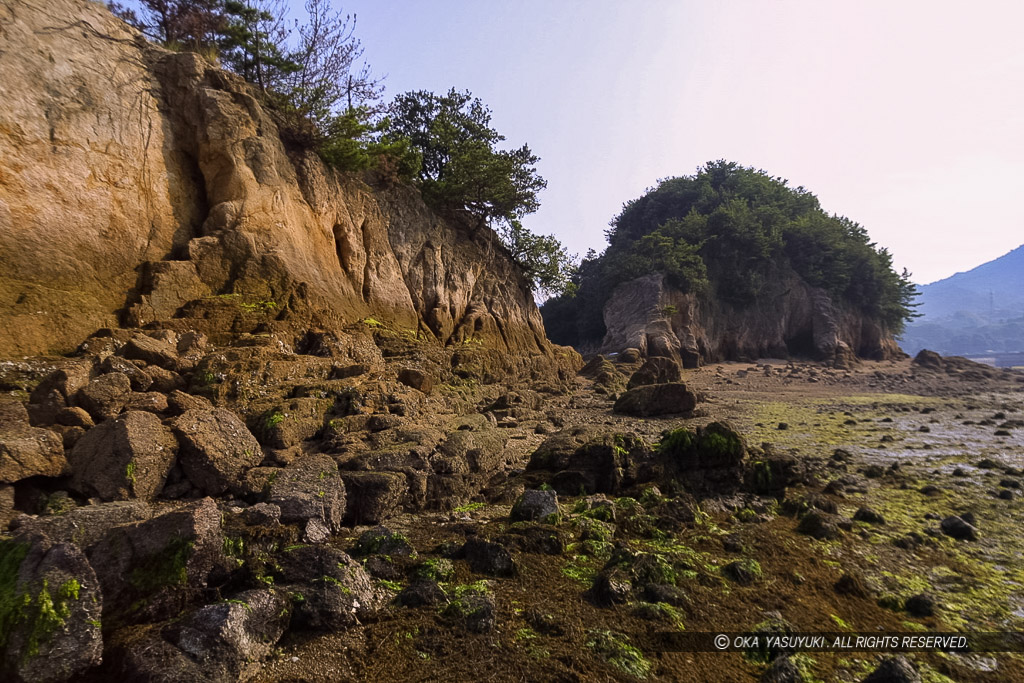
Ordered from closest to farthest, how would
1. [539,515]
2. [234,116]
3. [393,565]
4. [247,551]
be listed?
1. [247,551]
2. [393,565]
3. [539,515]
4. [234,116]

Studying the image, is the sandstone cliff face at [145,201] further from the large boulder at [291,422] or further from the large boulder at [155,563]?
the large boulder at [155,563]

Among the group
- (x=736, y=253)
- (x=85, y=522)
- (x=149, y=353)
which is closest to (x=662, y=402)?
(x=149, y=353)

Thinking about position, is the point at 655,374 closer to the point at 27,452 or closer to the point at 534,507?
the point at 534,507

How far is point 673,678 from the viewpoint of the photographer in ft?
11.0

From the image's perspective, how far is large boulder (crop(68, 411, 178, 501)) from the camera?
4.77 m

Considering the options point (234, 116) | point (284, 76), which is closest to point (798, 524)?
point (234, 116)

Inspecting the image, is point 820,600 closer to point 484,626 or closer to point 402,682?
point 484,626

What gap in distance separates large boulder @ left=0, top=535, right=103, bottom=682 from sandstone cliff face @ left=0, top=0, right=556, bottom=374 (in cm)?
589

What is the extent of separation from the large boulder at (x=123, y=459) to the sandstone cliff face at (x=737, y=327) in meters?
28.9

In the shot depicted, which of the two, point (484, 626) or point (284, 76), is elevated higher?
point (284, 76)

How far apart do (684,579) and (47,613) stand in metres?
4.81

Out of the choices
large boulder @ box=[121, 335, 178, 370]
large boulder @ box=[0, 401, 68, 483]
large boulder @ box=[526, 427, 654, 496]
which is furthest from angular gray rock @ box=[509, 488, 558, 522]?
large boulder @ box=[121, 335, 178, 370]

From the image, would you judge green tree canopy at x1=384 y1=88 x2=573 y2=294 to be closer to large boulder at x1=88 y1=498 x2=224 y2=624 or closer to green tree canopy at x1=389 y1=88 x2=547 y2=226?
green tree canopy at x1=389 y1=88 x2=547 y2=226

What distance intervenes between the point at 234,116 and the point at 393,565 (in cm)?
1190
